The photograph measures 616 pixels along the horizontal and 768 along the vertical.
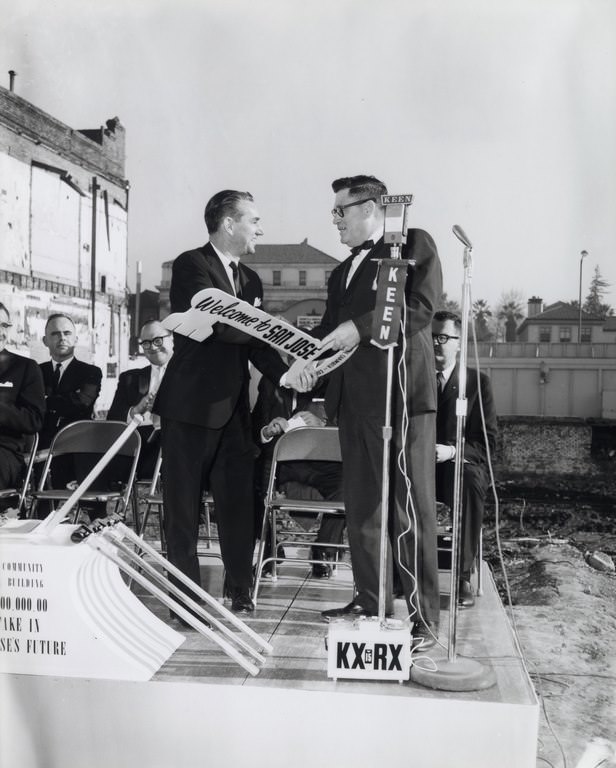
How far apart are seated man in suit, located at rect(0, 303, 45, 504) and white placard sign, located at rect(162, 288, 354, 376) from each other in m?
1.54

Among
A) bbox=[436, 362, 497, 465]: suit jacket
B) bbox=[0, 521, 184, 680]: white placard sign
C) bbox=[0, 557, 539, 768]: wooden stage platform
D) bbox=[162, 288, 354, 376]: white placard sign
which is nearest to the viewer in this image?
bbox=[0, 557, 539, 768]: wooden stage platform

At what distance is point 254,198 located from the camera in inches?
143

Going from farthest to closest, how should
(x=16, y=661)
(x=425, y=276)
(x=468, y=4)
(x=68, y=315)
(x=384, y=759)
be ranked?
(x=68, y=315)
(x=468, y=4)
(x=425, y=276)
(x=16, y=661)
(x=384, y=759)

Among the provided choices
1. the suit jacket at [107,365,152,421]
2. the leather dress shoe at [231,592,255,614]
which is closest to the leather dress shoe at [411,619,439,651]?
the leather dress shoe at [231,592,255,614]

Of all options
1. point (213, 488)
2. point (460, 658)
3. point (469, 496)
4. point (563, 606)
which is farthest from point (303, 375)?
point (563, 606)

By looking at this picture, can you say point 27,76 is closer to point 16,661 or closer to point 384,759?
point 16,661

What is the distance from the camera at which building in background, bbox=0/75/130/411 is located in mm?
3781

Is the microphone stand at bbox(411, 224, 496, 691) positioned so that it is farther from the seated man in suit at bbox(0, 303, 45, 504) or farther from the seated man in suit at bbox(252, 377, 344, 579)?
the seated man in suit at bbox(0, 303, 45, 504)

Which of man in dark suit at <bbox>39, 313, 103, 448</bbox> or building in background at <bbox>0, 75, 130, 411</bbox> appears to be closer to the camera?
building in background at <bbox>0, 75, 130, 411</bbox>

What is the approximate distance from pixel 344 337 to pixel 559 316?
6.60 ft

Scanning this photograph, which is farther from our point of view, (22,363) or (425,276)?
(22,363)

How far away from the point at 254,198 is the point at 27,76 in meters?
1.13

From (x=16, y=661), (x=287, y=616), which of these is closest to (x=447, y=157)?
(x=287, y=616)

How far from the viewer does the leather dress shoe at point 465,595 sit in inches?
148
